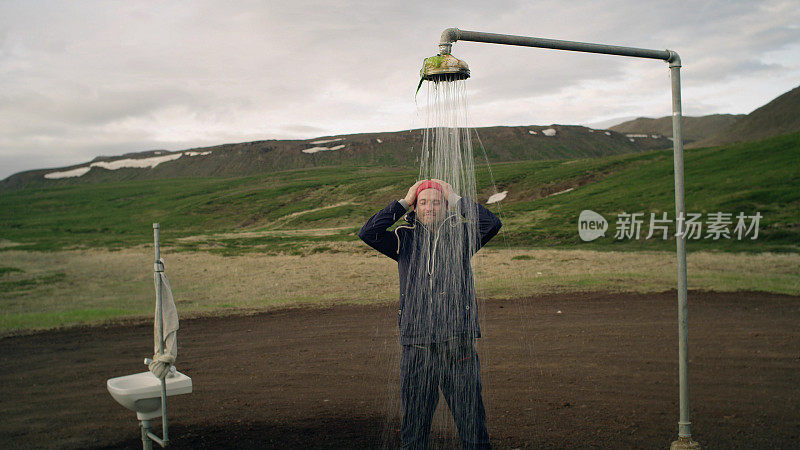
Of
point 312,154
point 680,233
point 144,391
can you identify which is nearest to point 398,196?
point 144,391

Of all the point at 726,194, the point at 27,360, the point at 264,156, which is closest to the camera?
the point at 27,360

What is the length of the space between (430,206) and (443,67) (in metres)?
1.01

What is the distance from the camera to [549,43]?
4395 millimetres

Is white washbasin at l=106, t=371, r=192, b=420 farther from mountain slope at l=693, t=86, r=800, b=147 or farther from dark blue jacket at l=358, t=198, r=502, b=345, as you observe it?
mountain slope at l=693, t=86, r=800, b=147

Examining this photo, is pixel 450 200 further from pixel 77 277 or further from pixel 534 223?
pixel 534 223

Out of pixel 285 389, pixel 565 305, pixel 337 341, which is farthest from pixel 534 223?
pixel 285 389

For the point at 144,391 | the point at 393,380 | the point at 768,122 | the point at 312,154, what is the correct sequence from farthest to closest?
1. the point at 312,154
2. the point at 768,122
3. the point at 393,380
4. the point at 144,391

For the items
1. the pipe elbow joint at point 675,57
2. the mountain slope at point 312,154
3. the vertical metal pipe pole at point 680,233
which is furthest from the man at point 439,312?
the mountain slope at point 312,154

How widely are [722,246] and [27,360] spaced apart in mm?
27094

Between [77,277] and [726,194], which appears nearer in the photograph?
[77,277]

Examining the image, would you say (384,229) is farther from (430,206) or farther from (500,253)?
(500,253)

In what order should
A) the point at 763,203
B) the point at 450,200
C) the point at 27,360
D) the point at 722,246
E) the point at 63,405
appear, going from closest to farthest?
the point at 450,200
the point at 63,405
the point at 27,360
the point at 722,246
the point at 763,203

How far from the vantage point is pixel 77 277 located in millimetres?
21469

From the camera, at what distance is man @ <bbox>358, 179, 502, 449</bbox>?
3.99 m
